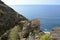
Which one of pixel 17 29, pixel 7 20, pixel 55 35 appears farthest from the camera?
pixel 7 20

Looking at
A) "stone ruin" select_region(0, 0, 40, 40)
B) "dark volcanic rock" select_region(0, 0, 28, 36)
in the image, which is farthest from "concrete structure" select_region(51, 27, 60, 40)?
"dark volcanic rock" select_region(0, 0, 28, 36)

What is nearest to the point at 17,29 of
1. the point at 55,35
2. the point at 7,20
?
the point at 7,20

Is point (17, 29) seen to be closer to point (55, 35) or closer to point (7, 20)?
point (7, 20)

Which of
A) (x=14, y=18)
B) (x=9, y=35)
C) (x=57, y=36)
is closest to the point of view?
(x=57, y=36)

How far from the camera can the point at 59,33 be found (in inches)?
402

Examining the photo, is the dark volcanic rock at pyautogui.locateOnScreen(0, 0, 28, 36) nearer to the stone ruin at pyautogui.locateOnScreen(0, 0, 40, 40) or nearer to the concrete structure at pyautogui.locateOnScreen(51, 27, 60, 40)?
the stone ruin at pyautogui.locateOnScreen(0, 0, 40, 40)

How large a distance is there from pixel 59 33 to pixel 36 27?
3.56 meters

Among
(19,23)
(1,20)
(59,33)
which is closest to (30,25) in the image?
(19,23)

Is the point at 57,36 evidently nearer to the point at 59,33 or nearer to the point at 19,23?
the point at 59,33

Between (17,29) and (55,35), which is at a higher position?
(55,35)

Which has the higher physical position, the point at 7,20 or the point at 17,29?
the point at 7,20

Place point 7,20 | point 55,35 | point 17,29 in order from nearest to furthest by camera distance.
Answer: point 55,35 < point 17,29 < point 7,20

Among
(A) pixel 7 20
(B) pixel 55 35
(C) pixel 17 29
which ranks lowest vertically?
(C) pixel 17 29

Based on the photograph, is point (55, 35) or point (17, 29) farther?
point (17, 29)
